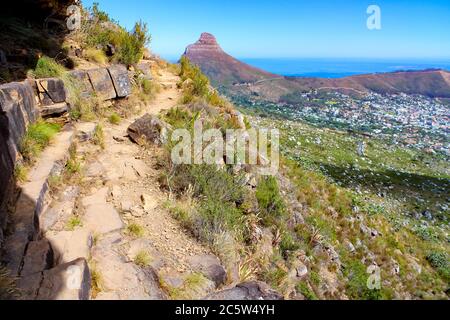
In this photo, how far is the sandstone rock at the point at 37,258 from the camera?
123 inches

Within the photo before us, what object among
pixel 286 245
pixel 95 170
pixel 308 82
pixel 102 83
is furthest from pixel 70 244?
pixel 308 82

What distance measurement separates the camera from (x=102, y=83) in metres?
8.51

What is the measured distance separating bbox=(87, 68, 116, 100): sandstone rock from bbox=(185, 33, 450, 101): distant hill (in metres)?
124

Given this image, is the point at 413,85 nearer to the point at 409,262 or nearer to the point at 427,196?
the point at 427,196

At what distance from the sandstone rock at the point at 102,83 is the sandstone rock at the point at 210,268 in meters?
5.82

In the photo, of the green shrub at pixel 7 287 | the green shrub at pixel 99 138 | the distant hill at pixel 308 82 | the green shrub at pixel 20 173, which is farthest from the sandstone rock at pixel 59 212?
the distant hill at pixel 308 82

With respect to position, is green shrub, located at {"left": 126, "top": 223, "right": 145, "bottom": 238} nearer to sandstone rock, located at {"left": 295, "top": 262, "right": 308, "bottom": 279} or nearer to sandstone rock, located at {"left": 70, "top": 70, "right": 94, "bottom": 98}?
sandstone rock, located at {"left": 295, "top": 262, "right": 308, "bottom": 279}

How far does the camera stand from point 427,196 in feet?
128

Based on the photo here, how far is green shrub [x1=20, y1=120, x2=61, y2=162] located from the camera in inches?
189

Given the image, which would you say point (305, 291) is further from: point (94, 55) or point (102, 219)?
point (94, 55)

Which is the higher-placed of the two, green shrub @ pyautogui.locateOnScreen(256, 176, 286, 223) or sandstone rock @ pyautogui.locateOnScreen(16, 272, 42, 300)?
sandstone rock @ pyautogui.locateOnScreen(16, 272, 42, 300)

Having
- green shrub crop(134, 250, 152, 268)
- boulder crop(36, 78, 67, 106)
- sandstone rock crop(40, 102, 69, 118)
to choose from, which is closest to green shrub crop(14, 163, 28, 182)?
green shrub crop(134, 250, 152, 268)

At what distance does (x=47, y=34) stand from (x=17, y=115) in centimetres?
466

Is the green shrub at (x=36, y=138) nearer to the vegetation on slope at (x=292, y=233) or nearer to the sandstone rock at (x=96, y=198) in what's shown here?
the sandstone rock at (x=96, y=198)
